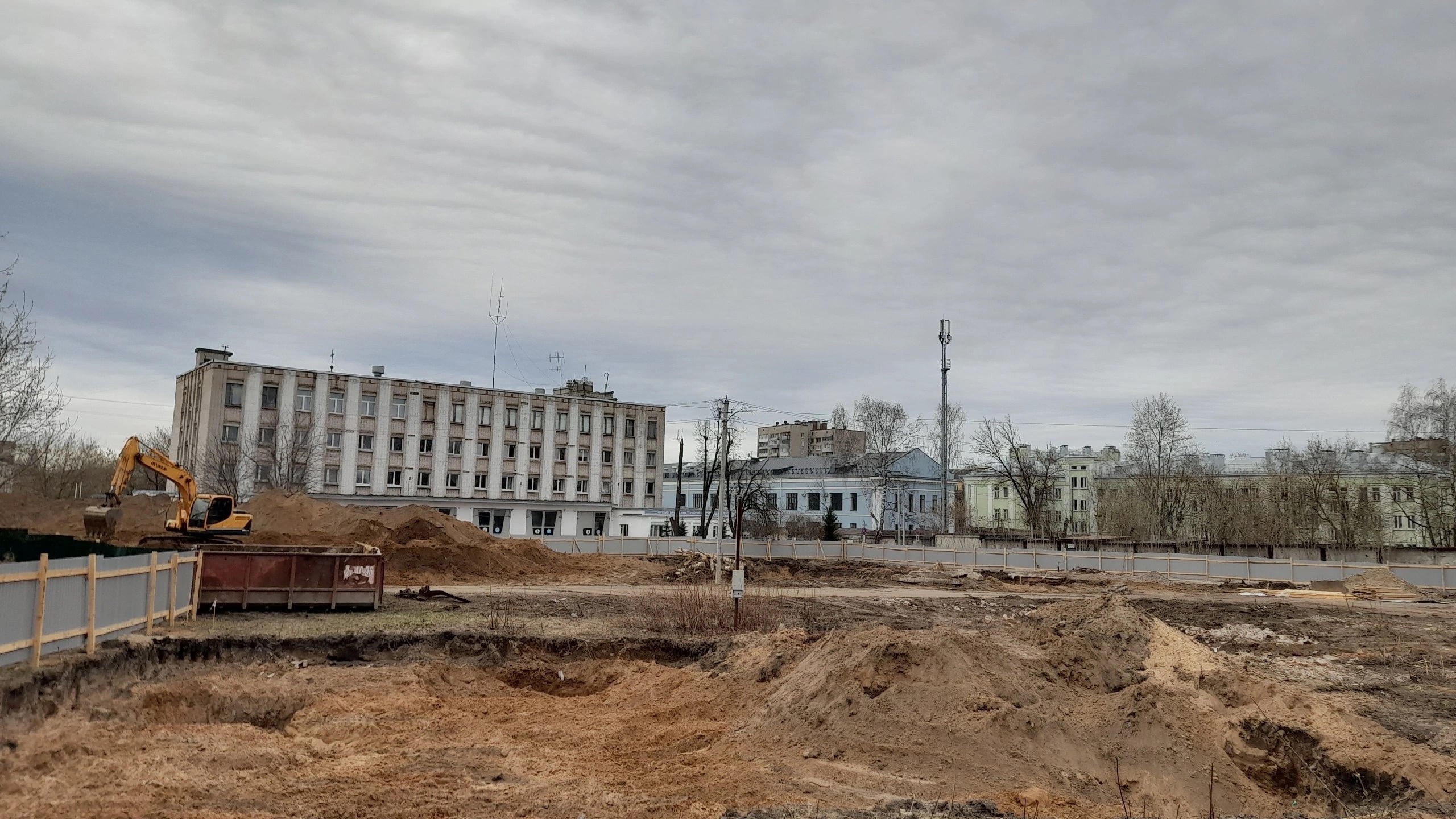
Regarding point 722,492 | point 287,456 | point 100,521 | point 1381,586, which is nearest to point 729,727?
point 100,521

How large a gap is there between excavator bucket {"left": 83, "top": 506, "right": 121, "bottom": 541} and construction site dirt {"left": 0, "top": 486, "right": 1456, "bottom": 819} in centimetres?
1307

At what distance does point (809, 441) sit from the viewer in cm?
13688

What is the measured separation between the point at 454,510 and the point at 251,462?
13.2m

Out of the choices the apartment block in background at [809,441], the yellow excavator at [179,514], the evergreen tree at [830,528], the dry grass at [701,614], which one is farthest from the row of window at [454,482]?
the dry grass at [701,614]

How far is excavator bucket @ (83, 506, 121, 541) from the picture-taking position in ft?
91.7

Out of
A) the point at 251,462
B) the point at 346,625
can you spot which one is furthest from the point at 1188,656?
the point at 251,462

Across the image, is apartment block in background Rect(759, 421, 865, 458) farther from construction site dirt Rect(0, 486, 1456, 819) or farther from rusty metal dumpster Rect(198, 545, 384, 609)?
construction site dirt Rect(0, 486, 1456, 819)

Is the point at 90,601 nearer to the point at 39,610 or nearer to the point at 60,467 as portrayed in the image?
the point at 39,610

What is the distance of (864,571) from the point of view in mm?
47281

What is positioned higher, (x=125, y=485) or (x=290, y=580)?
(x=125, y=485)

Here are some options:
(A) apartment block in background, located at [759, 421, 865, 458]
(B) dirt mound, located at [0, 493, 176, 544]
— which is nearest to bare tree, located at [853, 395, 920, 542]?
(A) apartment block in background, located at [759, 421, 865, 458]

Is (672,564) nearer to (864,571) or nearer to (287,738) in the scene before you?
(864,571)

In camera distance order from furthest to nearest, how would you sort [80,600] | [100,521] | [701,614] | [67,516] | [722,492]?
[722,492]
[67,516]
[100,521]
[701,614]
[80,600]

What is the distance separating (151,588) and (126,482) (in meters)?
15.1
